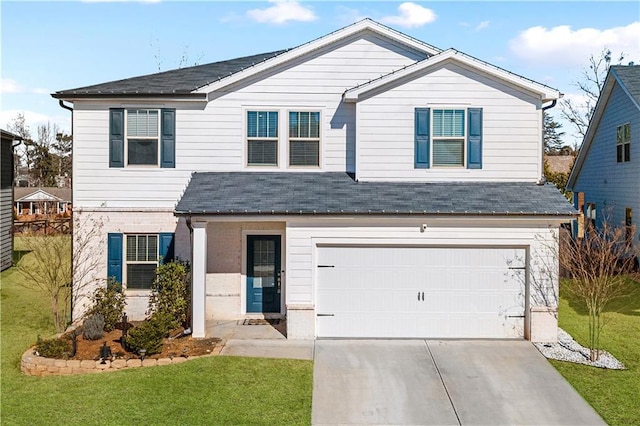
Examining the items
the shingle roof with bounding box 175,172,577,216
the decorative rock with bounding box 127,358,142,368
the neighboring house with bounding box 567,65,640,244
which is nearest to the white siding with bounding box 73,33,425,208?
the shingle roof with bounding box 175,172,577,216

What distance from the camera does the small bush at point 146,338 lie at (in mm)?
9883

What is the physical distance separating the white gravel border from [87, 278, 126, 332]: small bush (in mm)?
9861

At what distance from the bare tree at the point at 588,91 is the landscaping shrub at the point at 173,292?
31.6 meters

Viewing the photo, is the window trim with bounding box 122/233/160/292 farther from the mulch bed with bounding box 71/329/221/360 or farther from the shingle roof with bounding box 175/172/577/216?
the shingle roof with bounding box 175/172/577/216

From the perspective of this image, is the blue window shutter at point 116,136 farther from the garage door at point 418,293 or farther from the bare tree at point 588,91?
the bare tree at point 588,91

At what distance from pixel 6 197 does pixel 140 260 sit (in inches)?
485

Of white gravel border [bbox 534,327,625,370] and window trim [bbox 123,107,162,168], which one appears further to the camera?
window trim [bbox 123,107,162,168]

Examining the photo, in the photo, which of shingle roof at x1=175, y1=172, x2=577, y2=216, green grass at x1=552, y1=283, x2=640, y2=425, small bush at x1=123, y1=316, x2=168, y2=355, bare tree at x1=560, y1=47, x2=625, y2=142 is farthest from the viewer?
bare tree at x1=560, y1=47, x2=625, y2=142

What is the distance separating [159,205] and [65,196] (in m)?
44.9

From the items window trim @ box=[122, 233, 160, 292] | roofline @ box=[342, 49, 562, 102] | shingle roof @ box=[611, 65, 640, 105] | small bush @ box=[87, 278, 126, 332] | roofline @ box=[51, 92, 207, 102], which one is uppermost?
shingle roof @ box=[611, 65, 640, 105]

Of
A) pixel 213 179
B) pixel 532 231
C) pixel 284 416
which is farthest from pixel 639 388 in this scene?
pixel 213 179

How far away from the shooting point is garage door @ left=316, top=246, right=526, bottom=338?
458 inches

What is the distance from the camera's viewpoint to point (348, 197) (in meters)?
12.0

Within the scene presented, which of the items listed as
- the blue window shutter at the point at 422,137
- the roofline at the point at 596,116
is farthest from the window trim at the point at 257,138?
the roofline at the point at 596,116
